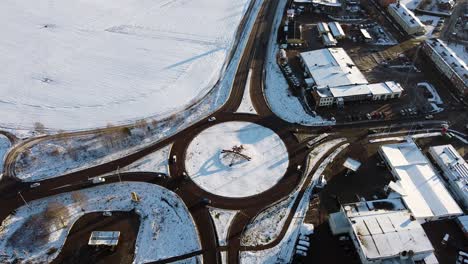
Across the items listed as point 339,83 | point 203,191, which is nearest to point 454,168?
point 339,83

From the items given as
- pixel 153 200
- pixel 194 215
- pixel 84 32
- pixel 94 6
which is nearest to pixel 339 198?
pixel 194 215

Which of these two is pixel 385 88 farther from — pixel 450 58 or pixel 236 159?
pixel 236 159

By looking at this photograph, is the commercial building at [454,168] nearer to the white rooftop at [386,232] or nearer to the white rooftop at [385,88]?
the white rooftop at [386,232]

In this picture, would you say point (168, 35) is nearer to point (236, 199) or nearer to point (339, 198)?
point (236, 199)

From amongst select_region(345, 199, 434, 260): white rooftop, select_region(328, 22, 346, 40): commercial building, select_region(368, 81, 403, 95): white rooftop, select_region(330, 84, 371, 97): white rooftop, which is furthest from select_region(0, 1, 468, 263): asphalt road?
select_region(328, 22, 346, 40): commercial building

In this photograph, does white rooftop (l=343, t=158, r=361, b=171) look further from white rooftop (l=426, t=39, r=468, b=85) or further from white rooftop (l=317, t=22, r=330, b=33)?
white rooftop (l=317, t=22, r=330, b=33)

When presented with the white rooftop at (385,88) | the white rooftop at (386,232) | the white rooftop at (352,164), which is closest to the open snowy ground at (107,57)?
the white rooftop at (352,164)
